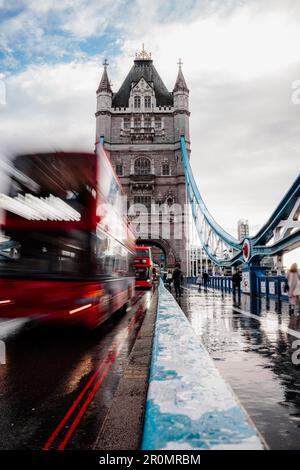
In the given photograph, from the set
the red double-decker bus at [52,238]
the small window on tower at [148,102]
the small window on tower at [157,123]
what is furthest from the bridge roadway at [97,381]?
the small window on tower at [148,102]

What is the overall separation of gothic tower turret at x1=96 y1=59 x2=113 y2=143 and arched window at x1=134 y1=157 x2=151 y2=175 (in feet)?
18.3

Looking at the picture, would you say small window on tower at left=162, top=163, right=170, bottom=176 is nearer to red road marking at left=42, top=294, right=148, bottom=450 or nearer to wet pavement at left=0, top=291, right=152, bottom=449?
wet pavement at left=0, top=291, right=152, bottom=449

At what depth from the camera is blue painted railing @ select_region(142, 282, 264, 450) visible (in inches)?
70.7

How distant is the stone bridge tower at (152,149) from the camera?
4338 cm

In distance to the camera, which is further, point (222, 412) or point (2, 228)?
point (2, 228)

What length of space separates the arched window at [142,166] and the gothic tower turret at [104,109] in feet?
18.3

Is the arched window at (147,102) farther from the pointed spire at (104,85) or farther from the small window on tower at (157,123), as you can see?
the pointed spire at (104,85)

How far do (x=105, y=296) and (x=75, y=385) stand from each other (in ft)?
10.3

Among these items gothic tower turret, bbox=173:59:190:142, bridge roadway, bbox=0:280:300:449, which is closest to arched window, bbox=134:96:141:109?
gothic tower turret, bbox=173:59:190:142

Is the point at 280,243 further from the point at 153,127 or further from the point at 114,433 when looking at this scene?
the point at 153,127

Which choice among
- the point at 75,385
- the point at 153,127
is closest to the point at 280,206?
the point at 75,385

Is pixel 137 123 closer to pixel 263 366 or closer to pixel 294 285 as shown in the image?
pixel 294 285

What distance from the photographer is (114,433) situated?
233 cm

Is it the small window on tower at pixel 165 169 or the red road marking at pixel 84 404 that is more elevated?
the small window on tower at pixel 165 169
